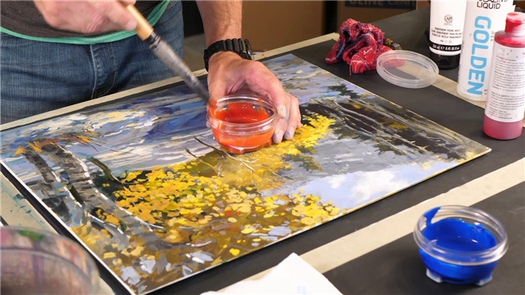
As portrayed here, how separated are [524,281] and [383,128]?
19.5 inches

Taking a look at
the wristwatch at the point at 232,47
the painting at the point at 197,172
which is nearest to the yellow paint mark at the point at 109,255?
the painting at the point at 197,172

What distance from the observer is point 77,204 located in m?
0.98

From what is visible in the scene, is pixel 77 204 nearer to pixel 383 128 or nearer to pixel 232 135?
pixel 232 135

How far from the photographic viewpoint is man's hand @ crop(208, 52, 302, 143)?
46.6 inches

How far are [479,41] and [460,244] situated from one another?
2.02ft

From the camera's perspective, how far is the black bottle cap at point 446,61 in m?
1.45

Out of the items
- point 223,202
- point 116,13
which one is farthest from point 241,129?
point 116,13

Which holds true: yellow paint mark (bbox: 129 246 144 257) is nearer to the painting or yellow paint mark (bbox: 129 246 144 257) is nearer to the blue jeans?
the painting

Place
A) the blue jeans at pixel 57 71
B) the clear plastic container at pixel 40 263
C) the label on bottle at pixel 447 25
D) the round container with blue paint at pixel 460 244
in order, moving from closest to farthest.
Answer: the clear plastic container at pixel 40 263
the round container with blue paint at pixel 460 244
the label on bottle at pixel 447 25
the blue jeans at pixel 57 71

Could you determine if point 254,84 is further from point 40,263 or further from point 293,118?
point 40,263

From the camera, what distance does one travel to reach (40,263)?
0.66m

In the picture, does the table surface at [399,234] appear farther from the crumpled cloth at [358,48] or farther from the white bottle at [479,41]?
the crumpled cloth at [358,48]

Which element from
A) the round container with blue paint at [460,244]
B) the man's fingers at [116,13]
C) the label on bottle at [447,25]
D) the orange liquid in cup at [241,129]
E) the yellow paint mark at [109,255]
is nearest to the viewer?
the round container with blue paint at [460,244]

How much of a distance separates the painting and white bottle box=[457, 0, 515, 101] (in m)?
0.18
